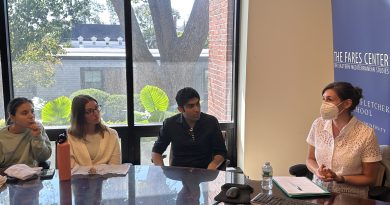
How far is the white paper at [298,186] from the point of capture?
1.89 m

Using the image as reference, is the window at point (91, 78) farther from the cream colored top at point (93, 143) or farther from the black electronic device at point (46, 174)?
the black electronic device at point (46, 174)

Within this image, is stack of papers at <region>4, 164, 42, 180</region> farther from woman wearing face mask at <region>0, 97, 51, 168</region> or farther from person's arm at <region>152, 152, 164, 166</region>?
person's arm at <region>152, 152, 164, 166</region>

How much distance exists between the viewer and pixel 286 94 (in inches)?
145

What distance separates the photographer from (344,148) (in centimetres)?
232

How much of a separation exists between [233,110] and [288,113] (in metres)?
0.54

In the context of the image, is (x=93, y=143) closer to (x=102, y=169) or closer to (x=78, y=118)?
(x=78, y=118)

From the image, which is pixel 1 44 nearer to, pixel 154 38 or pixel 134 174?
pixel 154 38

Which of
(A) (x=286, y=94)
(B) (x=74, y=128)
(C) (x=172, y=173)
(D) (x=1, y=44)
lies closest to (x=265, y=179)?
(C) (x=172, y=173)

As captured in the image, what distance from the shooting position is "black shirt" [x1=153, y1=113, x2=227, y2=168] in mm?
2912

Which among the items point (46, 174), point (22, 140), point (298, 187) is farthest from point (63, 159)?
point (298, 187)

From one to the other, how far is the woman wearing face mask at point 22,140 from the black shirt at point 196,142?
0.93 m

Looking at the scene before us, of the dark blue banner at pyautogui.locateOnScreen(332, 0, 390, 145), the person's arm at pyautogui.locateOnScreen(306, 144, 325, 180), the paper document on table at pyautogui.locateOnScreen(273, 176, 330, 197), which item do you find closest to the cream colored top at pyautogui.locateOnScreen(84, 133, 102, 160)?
the paper document on table at pyautogui.locateOnScreen(273, 176, 330, 197)

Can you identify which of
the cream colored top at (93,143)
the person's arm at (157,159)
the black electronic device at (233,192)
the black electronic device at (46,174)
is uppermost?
the cream colored top at (93,143)

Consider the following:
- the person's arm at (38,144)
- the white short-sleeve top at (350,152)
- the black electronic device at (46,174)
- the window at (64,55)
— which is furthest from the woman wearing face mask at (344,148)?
the window at (64,55)
